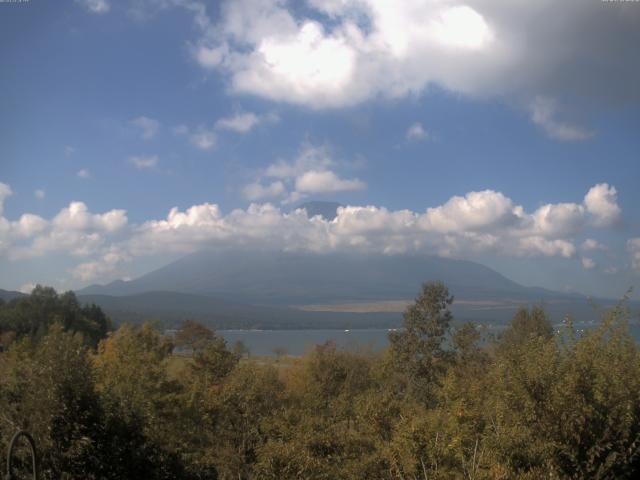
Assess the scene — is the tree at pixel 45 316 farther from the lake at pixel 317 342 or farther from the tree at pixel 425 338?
the tree at pixel 425 338

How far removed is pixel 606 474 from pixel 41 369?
12.0 meters

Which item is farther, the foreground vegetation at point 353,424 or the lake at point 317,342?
the lake at point 317,342

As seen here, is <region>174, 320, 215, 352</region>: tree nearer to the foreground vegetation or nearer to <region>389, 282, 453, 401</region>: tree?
<region>389, 282, 453, 401</region>: tree

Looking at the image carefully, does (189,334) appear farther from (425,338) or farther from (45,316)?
(425,338)

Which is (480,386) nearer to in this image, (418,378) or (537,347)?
(537,347)

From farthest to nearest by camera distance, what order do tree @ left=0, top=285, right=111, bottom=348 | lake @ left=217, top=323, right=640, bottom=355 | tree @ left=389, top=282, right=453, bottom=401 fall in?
tree @ left=0, top=285, right=111, bottom=348, lake @ left=217, top=323, right=640, bottom=355, tree @ left=389, top=282, right=453, bottom=401

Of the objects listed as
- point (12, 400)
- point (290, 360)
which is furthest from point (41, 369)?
point (290, 360)

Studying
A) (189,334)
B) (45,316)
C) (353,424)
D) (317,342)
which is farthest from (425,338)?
(317,342)

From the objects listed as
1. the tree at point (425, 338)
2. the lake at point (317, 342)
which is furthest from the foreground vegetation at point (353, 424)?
the tree at point (425, 338)

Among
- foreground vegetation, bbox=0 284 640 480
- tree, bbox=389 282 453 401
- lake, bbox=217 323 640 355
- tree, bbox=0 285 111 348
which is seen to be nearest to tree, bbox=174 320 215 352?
lake, bbox=217 323 640 355

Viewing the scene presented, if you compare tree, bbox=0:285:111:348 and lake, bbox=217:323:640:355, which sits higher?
tree, bbox=0:285:111:348

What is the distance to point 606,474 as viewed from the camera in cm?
1034

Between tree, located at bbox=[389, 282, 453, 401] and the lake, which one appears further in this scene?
the lake

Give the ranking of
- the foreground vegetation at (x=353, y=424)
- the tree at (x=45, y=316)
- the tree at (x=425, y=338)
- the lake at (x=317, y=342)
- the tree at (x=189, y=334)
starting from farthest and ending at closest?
the tree at (x=189, y=334) → the tree at (x=45, y=316) → the lake at (x=317, y=342) → the tree at (x=425, y=338) → the foreground vegetation at (x=353, y=424)
